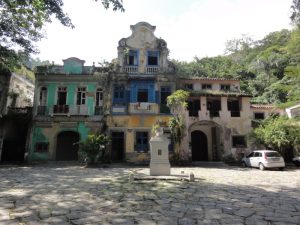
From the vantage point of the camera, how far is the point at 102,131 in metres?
20.2

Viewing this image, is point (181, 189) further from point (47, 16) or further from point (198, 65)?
point (198, 65)

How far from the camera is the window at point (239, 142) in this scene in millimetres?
21594

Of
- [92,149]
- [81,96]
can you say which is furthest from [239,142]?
[81,96]

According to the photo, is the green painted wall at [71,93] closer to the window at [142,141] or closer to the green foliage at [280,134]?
the window at [142,141]

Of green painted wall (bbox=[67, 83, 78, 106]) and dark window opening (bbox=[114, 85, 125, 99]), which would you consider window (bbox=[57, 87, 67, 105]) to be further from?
dark window opening (bbox=[114, 85, 125, 99])

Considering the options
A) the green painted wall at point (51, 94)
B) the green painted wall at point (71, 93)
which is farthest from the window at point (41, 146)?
the green painted wall at point (71, 93)

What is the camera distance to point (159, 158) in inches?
446

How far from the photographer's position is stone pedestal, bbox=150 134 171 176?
440 inches

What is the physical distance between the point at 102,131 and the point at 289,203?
15.9m

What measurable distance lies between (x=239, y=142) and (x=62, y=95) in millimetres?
16768

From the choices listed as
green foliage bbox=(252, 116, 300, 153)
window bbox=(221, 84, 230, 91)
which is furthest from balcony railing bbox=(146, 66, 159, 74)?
green foliage bbox=(252, 116, 300, 153)

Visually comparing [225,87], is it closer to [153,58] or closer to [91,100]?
[153,58]

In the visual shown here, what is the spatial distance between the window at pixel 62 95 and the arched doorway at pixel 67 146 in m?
2.73

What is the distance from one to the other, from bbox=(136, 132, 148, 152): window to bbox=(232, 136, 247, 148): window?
815 cm
